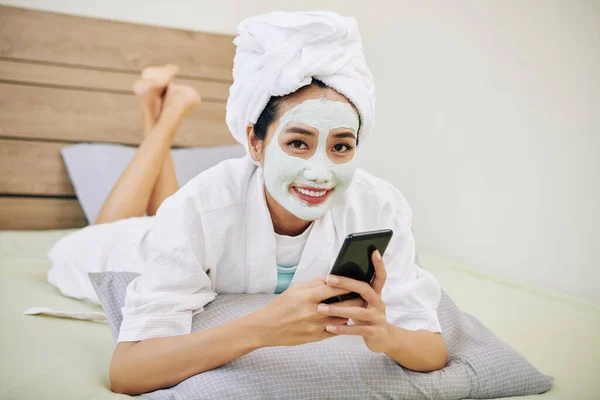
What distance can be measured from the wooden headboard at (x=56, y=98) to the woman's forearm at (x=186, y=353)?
1657 mm

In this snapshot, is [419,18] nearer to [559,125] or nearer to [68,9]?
[559,125]

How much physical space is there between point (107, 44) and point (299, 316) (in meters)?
1.99

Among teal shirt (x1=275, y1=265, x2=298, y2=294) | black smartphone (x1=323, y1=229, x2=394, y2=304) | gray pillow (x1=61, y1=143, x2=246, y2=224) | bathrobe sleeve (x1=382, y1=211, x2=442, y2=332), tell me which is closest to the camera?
black smartphone (x1=323, y1=229, x2=394, y2=304)

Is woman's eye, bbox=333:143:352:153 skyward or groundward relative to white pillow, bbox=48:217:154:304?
skyward

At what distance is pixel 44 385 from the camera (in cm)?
96

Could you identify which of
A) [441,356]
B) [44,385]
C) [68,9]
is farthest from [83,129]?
[441,356]

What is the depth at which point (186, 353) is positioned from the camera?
3.07 ft

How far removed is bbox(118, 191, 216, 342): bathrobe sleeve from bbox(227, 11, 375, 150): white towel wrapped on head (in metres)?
0.23

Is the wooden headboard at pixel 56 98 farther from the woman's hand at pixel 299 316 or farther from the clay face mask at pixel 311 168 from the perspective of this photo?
the woman's hand at pixel 299 316

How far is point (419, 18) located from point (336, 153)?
170 cm

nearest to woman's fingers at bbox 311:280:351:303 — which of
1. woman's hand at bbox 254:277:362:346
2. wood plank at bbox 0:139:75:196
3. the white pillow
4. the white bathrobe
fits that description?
woman's hand at bbox 254:277:362:346

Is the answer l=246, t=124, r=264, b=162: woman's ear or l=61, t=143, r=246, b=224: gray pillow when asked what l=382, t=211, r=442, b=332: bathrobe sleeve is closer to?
l=246, t=124, r=264, b=162: woman's ear

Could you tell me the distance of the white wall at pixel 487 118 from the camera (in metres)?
1.71

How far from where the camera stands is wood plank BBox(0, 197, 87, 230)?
7.72 ft
